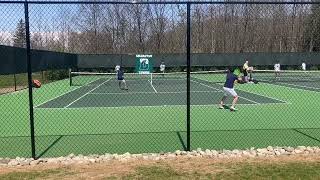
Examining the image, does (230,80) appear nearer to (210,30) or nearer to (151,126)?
(151,126)

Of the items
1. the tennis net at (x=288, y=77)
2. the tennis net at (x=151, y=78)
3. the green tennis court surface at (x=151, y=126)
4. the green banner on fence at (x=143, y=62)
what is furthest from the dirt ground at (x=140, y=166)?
the tennis net at (x=151, y=78)

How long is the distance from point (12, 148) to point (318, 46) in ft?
173

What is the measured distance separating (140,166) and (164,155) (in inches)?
37.5

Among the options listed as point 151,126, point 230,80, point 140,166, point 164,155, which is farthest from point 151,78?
point 140,166

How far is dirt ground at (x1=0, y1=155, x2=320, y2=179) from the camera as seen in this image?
6.62 m

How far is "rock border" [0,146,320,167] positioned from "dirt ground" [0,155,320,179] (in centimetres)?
24

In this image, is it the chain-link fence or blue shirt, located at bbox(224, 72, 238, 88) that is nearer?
the chain-link fence

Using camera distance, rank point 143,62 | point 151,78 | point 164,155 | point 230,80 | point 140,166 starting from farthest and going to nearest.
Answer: point 151,78
point 143,62
point 230,80
point 164,155
point 140,166

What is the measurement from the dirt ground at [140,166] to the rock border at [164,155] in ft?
0.77

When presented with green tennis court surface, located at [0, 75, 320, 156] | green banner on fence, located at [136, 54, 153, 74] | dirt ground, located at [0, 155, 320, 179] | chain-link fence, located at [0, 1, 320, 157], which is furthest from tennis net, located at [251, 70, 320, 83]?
dirt ground, located at [0, 155, 320, 179]

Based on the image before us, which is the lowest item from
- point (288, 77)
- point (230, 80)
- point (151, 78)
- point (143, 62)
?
point (288, 77)

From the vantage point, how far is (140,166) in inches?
278

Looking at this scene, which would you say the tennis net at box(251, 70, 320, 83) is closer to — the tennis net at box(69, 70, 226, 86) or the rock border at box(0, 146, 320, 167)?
the tennis net at box(69, 70, 226, 86)

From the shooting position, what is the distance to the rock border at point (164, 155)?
7.53m
